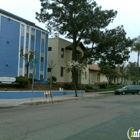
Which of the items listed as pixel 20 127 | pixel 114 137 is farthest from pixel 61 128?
pixel 114 137

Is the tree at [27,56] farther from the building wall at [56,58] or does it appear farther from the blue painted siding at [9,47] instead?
the building wall at [56,58]

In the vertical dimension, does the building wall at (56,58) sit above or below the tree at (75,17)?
below

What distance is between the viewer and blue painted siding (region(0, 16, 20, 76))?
32.9 metres

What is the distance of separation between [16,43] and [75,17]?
32.0ft

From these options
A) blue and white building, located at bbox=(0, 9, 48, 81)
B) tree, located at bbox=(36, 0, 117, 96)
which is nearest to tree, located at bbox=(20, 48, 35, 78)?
blue and white building, located at bbox=(0, 9, 48, 81)

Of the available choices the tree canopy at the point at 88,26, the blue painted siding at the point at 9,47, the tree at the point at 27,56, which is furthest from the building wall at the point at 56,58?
the blue painted siding at the point at 9,47

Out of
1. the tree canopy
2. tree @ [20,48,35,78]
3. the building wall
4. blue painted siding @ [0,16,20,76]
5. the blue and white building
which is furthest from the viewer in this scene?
the building wall

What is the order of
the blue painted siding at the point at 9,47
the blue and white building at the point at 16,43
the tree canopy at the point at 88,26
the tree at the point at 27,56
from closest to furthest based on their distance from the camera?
the blue painted siding at the point at 9,47
the blue and white building at the point at 16,43
the tree at the point at 27,56
the tree canopy at the point at 88,26

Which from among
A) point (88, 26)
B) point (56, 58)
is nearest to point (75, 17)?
point (88, 26)

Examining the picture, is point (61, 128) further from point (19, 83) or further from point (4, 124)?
point (19, 83)

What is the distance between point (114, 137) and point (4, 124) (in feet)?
15.1

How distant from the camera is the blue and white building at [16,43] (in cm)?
3309

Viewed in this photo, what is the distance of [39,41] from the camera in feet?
133

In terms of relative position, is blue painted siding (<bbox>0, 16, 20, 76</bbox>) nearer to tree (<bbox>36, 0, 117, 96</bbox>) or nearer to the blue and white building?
the blue and white building
